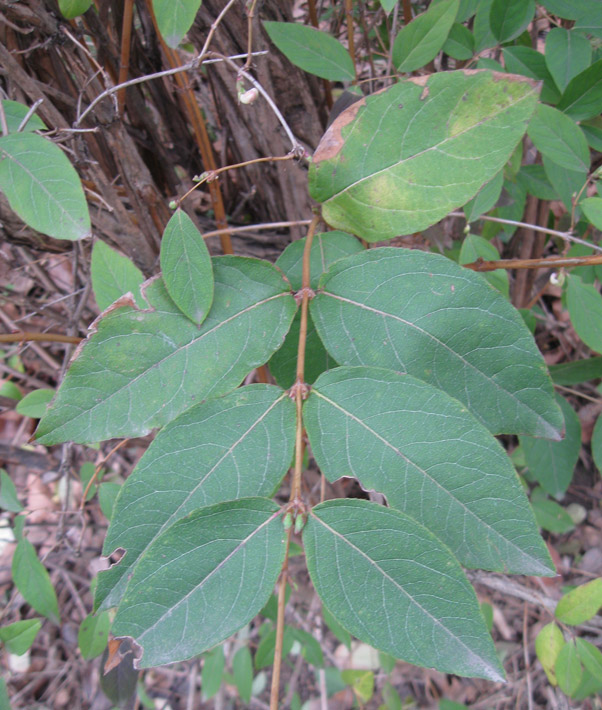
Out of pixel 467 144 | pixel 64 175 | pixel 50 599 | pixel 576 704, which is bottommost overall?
pixel 576 704

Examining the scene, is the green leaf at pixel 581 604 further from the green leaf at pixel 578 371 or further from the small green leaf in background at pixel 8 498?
the small green leaf in background at pixel 8 498

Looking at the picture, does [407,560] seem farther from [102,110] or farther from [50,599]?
[50,599]

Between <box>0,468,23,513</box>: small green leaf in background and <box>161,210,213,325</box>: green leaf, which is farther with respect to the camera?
<box>0,468,23,513</box>: small green leaf in background

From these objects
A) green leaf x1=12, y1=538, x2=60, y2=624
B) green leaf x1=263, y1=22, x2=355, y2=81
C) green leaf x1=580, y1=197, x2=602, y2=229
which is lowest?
green leaf x1=12, y1=538, x2=60, y2=624

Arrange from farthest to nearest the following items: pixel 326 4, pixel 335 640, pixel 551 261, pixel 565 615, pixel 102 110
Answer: pixel 335 640 < pixel 326 4 < pixel 565 615 < pixel 102 110 < pixel 551 261

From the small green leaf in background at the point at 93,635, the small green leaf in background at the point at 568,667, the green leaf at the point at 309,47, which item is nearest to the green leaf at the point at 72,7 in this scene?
the green leaf at the point at 309,47

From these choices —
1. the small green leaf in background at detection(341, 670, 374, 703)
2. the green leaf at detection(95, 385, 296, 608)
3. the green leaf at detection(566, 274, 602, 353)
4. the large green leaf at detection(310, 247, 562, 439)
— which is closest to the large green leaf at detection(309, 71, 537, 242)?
the large green leaf at detection(310, 247, 562, 439)

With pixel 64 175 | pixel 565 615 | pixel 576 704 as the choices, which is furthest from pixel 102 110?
pixel 576 704

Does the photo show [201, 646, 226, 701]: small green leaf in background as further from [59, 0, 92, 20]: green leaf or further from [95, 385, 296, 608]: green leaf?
[59, 0, 92, 20]: green leaf
